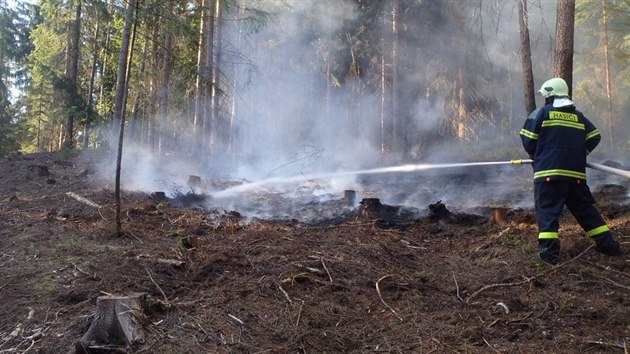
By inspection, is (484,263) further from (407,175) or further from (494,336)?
(407,175)

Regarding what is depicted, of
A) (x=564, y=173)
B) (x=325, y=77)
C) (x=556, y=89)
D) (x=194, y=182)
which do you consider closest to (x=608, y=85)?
(x=325, y=77)

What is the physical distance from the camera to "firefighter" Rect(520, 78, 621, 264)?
4.74 meters

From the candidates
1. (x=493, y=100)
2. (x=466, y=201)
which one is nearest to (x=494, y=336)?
(x=466, y=201)

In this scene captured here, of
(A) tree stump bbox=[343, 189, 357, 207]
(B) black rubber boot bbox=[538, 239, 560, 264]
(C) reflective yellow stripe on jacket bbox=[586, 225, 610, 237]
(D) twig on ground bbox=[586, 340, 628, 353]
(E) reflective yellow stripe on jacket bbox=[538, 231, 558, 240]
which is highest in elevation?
(A) tree stump bbox=[343, 189, 357, 207]

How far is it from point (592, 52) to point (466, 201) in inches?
727

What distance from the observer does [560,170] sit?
16.0ft

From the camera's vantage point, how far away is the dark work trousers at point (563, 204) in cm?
476

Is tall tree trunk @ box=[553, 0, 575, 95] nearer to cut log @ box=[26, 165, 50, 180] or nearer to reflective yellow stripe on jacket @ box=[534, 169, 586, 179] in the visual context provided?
reflective yellow stripe on jacket @ box=[534, 169, 586, 179]

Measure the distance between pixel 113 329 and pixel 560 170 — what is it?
440cm

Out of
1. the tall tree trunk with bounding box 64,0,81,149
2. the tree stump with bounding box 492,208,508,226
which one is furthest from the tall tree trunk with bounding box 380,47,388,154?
the tree stump with bounding box 492,208,508,226

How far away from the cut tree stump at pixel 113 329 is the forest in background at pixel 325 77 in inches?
423

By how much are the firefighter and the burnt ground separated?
0.24m

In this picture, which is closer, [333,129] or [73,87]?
[73,87]

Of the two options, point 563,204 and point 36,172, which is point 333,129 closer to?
point 36,172
